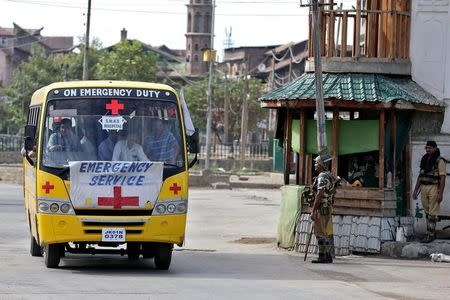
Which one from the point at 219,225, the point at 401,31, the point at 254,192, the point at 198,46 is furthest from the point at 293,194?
the point at 198,46

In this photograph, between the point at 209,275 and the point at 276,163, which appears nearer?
the point at 209,275

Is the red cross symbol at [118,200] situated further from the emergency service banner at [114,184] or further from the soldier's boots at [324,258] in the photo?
the soldier's boots at [324,258]

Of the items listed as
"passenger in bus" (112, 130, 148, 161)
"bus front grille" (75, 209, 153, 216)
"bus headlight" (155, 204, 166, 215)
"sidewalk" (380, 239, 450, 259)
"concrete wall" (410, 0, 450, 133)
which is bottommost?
"sidewalk" (380, 239, 450, 259)

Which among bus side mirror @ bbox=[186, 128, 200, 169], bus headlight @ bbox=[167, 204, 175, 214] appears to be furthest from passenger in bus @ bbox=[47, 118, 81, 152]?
bus side mirror @ bbox=[186, 128, 200, 169]

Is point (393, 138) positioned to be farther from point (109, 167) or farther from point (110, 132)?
point (109, 167)

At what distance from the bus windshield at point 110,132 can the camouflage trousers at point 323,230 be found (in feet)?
11.3

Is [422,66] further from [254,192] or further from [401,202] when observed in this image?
[254,192]

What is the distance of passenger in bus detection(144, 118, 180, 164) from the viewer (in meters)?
16.0

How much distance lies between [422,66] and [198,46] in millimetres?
140458

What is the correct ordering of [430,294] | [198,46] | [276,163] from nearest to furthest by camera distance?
1. [430,294]
2. [276,163]
3. [198,46]

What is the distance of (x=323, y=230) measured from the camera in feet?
60.8

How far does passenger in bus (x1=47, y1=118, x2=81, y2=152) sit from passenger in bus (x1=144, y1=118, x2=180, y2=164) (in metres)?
1.02

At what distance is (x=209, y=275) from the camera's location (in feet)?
51.6

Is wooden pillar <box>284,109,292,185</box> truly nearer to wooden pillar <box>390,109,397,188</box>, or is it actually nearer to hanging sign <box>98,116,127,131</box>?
wooden pillar <box>390,109,397,188</box>
